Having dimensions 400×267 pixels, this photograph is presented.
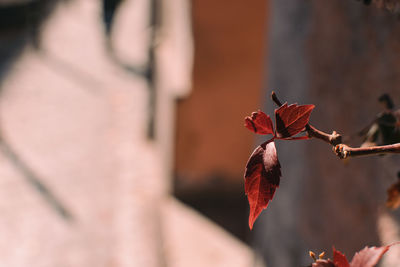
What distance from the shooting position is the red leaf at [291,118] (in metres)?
0.44

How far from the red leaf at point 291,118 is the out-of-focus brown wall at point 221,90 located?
3.21m

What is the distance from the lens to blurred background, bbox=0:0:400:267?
1.06 m

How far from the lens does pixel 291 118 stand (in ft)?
1.48

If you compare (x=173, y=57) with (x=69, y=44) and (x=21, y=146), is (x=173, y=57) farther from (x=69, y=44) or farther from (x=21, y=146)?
(x=21, y=146)

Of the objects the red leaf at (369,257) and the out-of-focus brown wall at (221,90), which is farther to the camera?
the out-of-focus brown wall at (221,90)

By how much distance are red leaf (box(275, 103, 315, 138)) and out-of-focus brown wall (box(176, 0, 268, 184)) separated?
3.21 m

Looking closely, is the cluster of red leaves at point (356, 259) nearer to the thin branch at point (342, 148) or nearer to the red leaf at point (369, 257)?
the red leaf at point (369, 257)

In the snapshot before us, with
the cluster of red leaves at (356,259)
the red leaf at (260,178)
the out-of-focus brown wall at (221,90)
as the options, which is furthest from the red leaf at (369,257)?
the out-of-focus brown wall at (221,90)

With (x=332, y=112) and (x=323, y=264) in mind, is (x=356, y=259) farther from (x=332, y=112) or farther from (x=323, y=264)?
(x=332, y=112)

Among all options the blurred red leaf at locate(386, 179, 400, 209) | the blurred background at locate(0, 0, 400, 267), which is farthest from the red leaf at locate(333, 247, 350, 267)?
the blurred background at locate(0, 0, 400, 267)

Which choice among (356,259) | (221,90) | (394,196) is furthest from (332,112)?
(221,90)

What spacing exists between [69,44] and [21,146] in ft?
5.64

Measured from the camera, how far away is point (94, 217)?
1.92 m

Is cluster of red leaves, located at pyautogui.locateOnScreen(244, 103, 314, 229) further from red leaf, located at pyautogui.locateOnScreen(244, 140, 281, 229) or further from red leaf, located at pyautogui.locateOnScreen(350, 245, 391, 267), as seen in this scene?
red leaf, located at pyautogui.locateOnScreen(350, 245, 391, 267)
